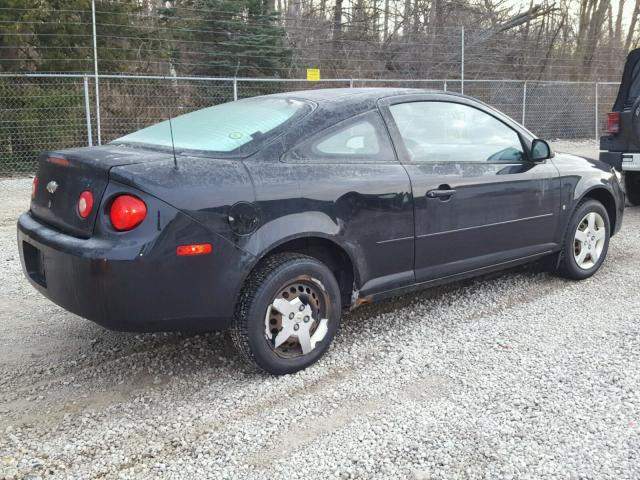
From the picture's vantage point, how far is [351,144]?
366 centimetres

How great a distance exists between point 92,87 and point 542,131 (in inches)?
488

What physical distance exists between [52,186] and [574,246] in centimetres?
389

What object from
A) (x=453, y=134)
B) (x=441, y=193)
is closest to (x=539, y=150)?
(x=453, y=134)

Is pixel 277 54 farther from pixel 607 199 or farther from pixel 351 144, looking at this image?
pixel 351 144

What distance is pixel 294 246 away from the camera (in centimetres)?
342

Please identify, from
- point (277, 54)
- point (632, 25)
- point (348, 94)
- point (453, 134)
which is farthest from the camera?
point (632, 25)

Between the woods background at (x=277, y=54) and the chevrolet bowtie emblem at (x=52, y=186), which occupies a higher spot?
the woods background at (x=277, y=54)

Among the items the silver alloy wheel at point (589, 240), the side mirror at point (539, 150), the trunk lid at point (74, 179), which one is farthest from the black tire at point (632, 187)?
the trunk lid at point (74, 179)

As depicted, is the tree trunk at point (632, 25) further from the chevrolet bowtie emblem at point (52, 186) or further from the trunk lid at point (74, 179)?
the chevrolet bowtie emblem at point (52, 186)

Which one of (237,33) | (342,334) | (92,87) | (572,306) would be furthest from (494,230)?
(237,33)

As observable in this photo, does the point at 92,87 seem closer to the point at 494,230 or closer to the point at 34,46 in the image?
the point at 34,46

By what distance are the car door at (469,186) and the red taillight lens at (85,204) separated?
183 cm

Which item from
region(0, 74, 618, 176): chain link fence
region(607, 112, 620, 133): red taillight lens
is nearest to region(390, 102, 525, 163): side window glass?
region(607, 112, 620, 133): red taillight lens

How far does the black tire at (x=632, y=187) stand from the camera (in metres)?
8.48
